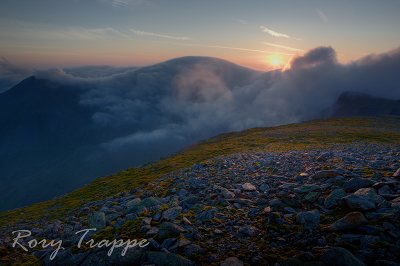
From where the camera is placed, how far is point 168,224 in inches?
505

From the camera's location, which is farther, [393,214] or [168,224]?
[168,224]

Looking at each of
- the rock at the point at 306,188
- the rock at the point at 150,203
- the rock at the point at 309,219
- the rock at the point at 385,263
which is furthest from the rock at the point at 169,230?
the rock at the point at 385,263

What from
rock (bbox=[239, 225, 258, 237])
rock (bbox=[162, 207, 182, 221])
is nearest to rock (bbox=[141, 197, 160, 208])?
rock (bbox=[162, 207, 182, 221])

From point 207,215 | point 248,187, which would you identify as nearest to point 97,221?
point 207,215

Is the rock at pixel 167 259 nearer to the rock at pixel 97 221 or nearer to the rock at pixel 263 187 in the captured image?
the rock at pixel 97 221

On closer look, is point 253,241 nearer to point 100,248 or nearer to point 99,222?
point 100,248

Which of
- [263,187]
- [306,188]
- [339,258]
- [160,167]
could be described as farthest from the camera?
[160,167]

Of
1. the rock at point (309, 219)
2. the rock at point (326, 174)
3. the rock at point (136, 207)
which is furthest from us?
the rock at point (326, 174)

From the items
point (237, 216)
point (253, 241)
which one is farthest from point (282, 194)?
point (253, 241)

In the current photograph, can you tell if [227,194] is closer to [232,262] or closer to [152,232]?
[152,232]

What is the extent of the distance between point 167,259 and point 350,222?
7.40 metres

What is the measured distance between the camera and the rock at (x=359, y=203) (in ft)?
38.1

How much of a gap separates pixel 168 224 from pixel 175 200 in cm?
494

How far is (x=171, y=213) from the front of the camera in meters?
14.9
